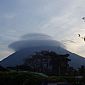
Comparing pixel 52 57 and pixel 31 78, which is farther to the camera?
pixel 52 57

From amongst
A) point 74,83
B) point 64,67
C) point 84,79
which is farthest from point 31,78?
point 64,67

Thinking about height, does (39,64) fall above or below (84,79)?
above

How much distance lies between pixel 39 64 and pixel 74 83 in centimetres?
6384

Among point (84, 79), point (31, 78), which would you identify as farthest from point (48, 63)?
point (31, 78)

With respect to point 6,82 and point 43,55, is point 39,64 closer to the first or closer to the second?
point 43,55

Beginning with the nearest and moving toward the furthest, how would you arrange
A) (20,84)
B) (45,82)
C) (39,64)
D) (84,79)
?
(45,82) < (20,84) < (84,79) < (39,64)

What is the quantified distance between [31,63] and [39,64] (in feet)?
14.6

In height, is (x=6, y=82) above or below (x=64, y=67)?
below

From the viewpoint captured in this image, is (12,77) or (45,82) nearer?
(45,82)

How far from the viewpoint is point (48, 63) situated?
98812 millimetres

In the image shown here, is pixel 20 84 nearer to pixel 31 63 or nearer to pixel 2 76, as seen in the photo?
pixel 2 76

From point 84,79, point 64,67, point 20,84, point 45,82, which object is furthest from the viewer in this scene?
point 64,67

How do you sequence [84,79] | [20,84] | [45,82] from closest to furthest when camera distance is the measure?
[45,82] < [20,84] < [84,79]

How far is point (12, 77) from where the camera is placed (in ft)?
133
